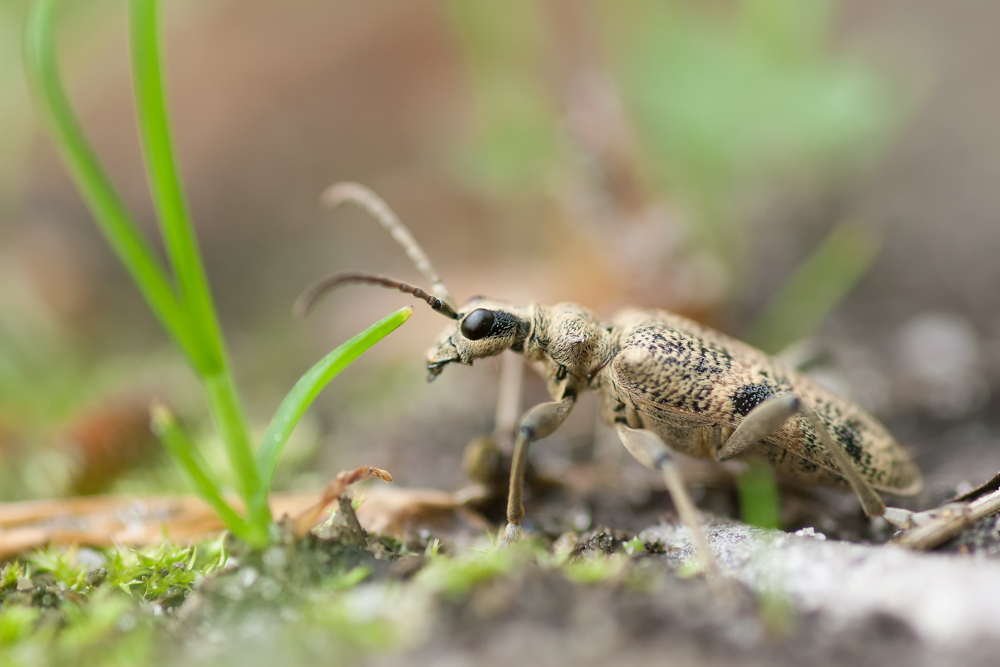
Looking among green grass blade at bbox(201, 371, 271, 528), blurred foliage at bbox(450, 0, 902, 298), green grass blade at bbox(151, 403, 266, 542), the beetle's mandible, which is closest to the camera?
green grass blade at bbox(151, 403, 266, 542)

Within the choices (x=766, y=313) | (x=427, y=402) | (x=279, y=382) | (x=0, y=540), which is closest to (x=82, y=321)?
(x=279, y=382)

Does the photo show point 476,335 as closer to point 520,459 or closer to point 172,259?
point 520,459

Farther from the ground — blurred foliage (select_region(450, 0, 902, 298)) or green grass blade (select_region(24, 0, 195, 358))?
blurred foliage (select_region(450, 0, 902, 298))

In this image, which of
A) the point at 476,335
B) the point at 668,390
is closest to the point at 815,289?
the point at 668,390

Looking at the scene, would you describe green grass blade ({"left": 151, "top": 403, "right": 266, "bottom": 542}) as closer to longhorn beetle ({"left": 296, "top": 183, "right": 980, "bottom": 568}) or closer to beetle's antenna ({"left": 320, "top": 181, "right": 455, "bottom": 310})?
longhorn beetle ({"left": 296, "top": 183, "right": 980, "bottom": 568})

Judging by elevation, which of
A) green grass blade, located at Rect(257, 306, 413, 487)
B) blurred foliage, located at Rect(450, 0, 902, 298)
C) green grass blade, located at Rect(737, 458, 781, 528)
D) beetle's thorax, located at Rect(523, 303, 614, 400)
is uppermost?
blurred foliage, located at Rect(450, 0, 902, 298)

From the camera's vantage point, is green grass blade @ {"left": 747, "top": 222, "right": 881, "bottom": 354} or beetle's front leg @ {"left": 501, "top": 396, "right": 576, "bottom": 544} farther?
green grass blade @ {"left": 747, "top": 222, "right": 881, "bottom": 354}

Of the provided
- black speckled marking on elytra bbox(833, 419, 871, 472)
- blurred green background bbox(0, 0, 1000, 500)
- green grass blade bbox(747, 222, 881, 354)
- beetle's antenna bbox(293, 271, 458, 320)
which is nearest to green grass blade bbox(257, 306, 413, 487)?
beetle's antenna bbox(293, 271, 458, 320)

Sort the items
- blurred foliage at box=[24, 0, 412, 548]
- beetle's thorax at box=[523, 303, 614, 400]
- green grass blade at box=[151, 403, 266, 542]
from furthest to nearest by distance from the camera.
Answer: beetle's thorax at box=[523, 303, 614, 400], blurred foliage at box=[24, 0, 412, 548], green grass blade at box=[151, 403, 266, 542]
